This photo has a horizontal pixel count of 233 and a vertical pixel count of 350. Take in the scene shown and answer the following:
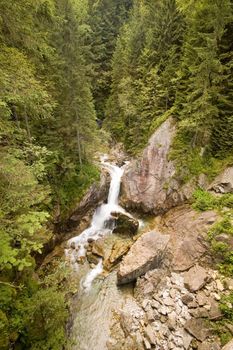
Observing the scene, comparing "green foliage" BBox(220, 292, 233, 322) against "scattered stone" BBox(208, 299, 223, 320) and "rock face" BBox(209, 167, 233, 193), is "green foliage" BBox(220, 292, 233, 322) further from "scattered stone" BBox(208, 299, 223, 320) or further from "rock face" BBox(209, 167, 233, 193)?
"rock face" BBox(209, 167, 233, 193)

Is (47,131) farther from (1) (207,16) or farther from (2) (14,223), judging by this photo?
(1) (207,16)

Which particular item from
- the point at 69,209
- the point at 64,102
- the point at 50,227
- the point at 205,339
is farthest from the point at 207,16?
the point at 205,339

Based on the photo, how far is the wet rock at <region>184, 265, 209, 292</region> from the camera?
32.1ft

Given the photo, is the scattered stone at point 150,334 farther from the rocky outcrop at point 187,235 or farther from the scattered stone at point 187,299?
the rocky outcrop at point 187,235

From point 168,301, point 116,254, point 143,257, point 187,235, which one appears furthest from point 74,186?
point 168,301

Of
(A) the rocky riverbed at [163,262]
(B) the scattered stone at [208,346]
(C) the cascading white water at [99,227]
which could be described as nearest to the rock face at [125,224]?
(A) the rocky riverbed at [163,262]

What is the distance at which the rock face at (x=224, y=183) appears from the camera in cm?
1304

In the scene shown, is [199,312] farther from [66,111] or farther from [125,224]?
[66,111]

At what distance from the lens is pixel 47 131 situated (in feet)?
43.2

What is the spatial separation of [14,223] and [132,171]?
494 inches

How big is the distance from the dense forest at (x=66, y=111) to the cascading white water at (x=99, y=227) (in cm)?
158

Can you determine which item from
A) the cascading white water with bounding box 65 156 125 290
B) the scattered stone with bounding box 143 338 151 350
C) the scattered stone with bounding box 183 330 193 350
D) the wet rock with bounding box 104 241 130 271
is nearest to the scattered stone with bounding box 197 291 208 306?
the scattered stone with bounding box 183 330 193 350

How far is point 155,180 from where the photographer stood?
15320 millimetres

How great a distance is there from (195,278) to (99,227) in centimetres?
656
